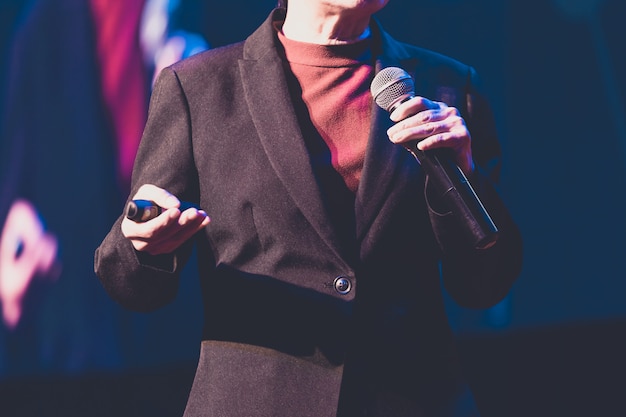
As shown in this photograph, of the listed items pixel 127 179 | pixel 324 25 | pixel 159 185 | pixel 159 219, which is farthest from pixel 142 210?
pixel 127 179

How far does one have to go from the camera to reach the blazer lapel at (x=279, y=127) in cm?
117

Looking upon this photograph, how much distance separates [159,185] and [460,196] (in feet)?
1.60

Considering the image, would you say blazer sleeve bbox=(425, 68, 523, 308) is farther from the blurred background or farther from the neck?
the blurred background

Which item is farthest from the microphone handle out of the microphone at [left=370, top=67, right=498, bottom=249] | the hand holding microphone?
the hand holding microphone

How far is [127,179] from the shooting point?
7.31 feet

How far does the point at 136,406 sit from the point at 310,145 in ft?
4.27

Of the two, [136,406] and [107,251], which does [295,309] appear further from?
[136,406]

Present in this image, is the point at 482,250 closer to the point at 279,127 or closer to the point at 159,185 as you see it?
the point at 279,127

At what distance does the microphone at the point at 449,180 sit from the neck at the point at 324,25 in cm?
24

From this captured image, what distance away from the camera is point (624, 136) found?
2697 millimetres

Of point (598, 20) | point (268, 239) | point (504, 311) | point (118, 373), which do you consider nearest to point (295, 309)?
point (268, 239)

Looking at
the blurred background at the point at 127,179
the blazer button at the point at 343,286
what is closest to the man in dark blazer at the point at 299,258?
the blazer button at the point at 343,286

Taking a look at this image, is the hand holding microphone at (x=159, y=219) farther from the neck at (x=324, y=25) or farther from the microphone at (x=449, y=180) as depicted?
the neck at (x=324, y=25)

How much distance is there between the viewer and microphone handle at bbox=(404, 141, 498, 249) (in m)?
0.98
